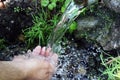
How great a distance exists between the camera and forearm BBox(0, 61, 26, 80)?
2100mm

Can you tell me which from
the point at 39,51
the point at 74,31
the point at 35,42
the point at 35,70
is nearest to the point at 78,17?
the point at 74,31

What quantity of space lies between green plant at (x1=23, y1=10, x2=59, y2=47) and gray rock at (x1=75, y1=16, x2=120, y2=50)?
0.31 m

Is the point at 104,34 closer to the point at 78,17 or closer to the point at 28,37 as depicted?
the point at 78,17

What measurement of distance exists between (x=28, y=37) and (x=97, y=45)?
76 cm


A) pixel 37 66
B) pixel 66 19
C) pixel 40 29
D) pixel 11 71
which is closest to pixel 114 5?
pixel 66 19

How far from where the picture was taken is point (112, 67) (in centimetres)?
335

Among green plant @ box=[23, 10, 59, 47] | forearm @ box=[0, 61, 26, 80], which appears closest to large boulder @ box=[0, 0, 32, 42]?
green plant @ box=[23, 10, 59, 47]

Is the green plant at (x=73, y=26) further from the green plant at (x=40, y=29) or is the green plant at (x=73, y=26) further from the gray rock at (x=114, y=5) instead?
the gray rock at (x=114, y=5)

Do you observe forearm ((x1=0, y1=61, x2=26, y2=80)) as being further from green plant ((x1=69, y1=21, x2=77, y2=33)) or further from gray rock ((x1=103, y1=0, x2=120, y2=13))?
green plant ((x1=69, y1=21, x2=77, y2=33))

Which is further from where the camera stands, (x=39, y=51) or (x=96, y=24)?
(x=96, y=24)

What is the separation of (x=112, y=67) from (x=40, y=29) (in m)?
0.86

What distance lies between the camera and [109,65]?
134 inches

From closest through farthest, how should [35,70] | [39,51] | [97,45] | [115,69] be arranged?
1. [35,70]
2. [39,51]
3. [115,69]
4. [97,45]

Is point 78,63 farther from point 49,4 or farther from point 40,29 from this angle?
point 49,4
